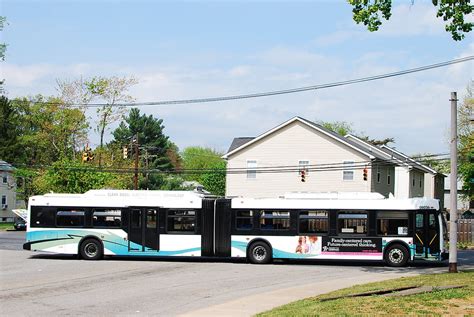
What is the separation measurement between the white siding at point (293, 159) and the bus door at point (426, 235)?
81.1 ft

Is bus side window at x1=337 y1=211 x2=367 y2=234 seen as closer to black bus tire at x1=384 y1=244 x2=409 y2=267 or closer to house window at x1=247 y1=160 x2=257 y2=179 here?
black bus tire at x1=384 y1=244 x2=409 y2=267

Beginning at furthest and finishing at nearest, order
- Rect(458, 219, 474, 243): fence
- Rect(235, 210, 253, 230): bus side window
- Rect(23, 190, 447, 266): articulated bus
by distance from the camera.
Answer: Rect(458, 219, 474, 243): fence, Rect(235, 210, 253, 230): bus side window, Rect(23, 190, 447, 266): articulated bus

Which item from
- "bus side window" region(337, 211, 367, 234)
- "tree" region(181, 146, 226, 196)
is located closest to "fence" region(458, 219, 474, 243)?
"bus side window" region(337, 211, 367, 234)

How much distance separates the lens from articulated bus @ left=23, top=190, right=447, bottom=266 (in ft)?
88.5

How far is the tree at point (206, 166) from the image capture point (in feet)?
366

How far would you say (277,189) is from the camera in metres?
53.7

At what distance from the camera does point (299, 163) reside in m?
53.4

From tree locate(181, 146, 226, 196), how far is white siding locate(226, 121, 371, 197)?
5592cm

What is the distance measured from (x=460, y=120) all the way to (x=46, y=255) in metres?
45.2

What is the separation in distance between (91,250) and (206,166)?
108115mm

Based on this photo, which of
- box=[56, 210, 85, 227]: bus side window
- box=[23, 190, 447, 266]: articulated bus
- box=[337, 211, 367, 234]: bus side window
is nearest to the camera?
box=[23, 190, 447, 266]: articulated bus

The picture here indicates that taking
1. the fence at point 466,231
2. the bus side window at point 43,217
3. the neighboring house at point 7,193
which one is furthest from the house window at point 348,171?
the neighboring house at point 7,193

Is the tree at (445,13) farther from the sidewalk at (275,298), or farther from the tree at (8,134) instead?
the tree at (8,134)

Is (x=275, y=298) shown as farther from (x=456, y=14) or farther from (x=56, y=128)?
(x=56, y=128)
